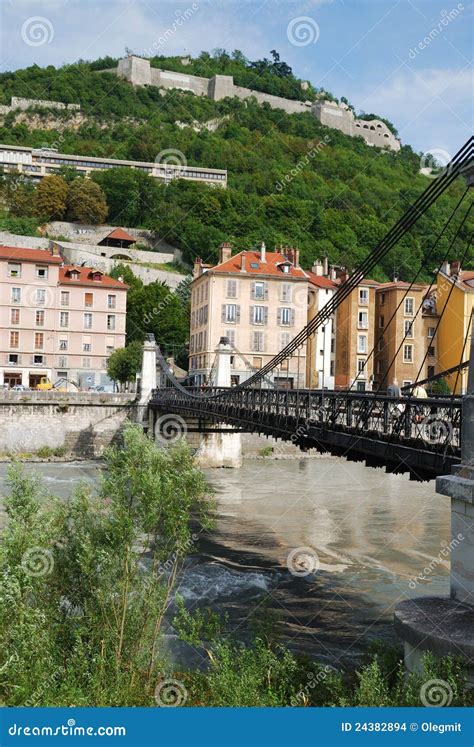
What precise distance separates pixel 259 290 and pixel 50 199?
37356 millimetres

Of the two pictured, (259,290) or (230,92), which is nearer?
(259,290)

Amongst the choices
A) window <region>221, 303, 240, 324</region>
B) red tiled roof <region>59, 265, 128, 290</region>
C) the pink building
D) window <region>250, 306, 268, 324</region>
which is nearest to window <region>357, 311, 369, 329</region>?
window <region>250, 306, 268, 324</region>

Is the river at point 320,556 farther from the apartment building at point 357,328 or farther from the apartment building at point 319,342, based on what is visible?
the apartment building at point 357,328

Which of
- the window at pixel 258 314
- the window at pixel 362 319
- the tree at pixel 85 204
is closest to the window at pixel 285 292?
the window at pixel 258 314

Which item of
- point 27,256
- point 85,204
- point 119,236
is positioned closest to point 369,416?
point 27,256

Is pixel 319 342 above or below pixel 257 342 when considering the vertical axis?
above

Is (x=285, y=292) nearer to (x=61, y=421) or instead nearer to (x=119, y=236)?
(x=61, y=421)

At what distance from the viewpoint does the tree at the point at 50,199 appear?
7281 centimetres

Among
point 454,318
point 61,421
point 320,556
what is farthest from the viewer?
point 454,318

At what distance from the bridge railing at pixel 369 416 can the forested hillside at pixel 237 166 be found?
33.2 meters

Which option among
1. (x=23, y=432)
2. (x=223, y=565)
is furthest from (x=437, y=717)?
(x=23, y=432)

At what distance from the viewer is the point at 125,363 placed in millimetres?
42000

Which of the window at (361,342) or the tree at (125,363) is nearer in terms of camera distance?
the tree at (125,363)

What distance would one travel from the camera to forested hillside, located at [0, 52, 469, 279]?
232ft
